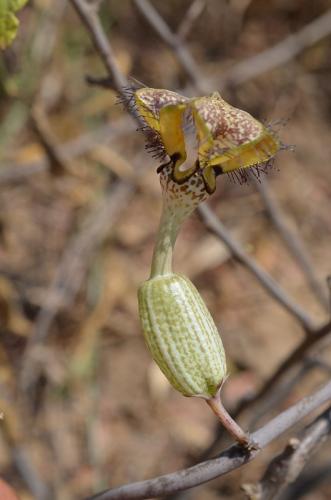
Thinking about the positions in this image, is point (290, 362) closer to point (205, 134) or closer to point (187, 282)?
point (187, 282)

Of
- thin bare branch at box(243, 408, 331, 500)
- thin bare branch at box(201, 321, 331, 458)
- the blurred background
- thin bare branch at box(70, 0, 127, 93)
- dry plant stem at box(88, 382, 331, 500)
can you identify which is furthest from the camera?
the blurred background

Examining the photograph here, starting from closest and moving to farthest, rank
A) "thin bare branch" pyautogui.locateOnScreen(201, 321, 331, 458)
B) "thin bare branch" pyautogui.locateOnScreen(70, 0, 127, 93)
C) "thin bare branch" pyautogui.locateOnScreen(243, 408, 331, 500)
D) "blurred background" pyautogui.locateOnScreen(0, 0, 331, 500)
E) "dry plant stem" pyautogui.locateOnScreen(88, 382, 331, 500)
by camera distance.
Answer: "dry plant stem" pyautogui.locateOnScreen(88, 382, 331, 500) → "thin bare branch" pyautogui.locateOnScreen(243, 408, 331, 500) → "thin bare branch" pyautogui.locateOnScreen(70, 0, 127, 93) → "thin bare branch" pyautogui.locateOnScreen(201, 321, 331, 458) → "blurred background" pyautogui.locateOnScreen(0, 0, 331, 500)

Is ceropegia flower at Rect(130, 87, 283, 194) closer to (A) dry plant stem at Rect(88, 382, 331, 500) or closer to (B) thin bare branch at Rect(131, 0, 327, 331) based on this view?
(A) dry plant stem at Rect(88, 382, 331, 500)

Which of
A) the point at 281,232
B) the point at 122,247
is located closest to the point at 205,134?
the point at 281,232

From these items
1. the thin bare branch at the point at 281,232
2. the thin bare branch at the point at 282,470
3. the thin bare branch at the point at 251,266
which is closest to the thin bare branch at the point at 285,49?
the thin bare branch at the point at 281,232

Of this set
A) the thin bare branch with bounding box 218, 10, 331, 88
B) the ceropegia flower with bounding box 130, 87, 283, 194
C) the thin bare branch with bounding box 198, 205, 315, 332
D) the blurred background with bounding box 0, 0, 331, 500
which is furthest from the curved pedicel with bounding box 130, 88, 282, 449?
the thin bare branch with bounding box 218, 10, 331, 88

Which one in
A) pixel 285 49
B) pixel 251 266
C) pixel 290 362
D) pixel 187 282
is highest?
pixel 285 49

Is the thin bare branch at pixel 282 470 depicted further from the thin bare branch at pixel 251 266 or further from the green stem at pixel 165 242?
the thin bare branch at pixel 251 266

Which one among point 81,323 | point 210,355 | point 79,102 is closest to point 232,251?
point 210,355
